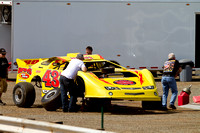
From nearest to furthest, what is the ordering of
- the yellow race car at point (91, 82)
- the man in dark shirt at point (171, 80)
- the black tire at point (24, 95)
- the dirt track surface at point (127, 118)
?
the dirt track surface at point (127, 118) < the yellow race car at point (91, 82) < the man in dark shirt at point (171, 80) < the black tire at point (24, 95)

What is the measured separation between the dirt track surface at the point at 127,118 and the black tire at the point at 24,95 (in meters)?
0.18

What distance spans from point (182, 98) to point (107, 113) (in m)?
2.59

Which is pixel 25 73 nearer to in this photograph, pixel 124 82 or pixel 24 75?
pixel 24 75

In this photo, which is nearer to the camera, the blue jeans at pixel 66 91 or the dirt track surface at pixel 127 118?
the dirt track surface at pixel 127 118

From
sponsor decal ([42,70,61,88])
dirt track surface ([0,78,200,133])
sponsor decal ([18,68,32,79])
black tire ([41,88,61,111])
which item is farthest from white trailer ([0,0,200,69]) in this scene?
black tire ([41,88,61,111])

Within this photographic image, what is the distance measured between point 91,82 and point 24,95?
7.27 ft

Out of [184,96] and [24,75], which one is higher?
[24,75]

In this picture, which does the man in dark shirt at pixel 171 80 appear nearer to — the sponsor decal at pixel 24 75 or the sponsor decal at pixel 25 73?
the sponsor decal at pixel 25 73

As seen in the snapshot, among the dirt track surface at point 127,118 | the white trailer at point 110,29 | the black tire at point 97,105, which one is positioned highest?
the white trailer at point 110,29

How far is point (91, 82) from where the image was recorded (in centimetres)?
1194

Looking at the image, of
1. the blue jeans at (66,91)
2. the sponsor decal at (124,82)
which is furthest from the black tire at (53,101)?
the sponsor decal at (124,82)

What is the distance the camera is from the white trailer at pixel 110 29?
2173 cm

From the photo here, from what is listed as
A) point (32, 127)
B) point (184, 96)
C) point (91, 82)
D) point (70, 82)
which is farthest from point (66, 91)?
point (32, 127)

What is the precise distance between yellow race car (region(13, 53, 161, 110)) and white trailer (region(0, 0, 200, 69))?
729cm
